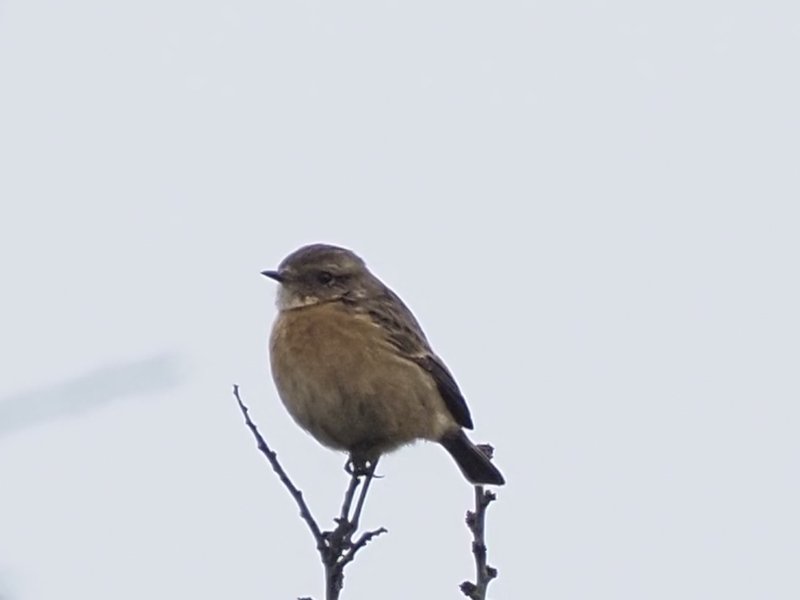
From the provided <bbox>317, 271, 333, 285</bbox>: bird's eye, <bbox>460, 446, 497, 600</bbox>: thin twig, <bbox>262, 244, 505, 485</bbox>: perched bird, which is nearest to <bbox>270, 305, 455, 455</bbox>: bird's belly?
<bbox>262, 244, 505, 485</bbox>: perched bird

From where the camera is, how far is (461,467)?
26.2ft

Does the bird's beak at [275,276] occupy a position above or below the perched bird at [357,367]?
above

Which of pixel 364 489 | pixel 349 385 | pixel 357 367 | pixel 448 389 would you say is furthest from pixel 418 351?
pixel 364 489

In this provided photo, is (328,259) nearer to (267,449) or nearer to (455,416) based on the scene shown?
(455,416)

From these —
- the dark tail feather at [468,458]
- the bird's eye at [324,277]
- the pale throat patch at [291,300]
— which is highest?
the bird's eye at [324,277]

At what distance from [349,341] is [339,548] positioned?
2.35 meters

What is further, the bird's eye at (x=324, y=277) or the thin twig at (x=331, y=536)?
the bird's eye at (x=324, y=277)

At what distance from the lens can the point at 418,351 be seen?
779 cm

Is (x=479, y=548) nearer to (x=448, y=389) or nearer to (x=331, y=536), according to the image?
(x=331, y=536)

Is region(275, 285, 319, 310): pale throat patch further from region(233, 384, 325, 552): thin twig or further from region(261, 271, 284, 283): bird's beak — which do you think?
region(233, 384, 325, 552): thin twig

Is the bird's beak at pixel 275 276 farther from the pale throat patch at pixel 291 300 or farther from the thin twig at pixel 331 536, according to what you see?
the thin twig at pixel 331 536

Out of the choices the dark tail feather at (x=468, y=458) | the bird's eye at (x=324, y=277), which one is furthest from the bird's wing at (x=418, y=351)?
the bird's eye at (x=324, y=277)

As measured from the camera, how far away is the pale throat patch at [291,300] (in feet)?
25.4

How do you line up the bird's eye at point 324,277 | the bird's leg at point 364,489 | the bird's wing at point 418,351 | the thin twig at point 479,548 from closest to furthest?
the thin twig at point 479,548 → the bird's leg at point 364,489 → the bird's wing at point 418,351 → the bird's eye at point 324,277
